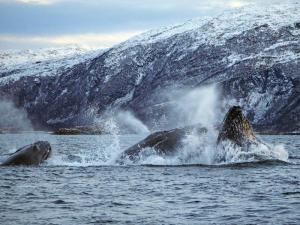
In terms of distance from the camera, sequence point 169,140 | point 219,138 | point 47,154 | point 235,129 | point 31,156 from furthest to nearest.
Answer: point 47,154 < point 31,156 < point 169,140 < point 219,138 < point 235,129

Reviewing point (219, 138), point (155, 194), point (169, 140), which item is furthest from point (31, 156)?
point (155, 194)

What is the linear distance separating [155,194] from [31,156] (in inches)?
656

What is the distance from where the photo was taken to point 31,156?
39531 mm

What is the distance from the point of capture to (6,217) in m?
19.9

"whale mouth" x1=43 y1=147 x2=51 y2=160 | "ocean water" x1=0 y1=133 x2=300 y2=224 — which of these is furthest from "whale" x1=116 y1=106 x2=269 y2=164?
"whale mouth" x1=43 y1=147 x2=51 y2=160

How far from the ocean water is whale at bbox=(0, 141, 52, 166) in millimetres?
2357

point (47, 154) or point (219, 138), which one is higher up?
point (219, 138)

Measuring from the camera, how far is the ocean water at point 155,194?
19.8 m

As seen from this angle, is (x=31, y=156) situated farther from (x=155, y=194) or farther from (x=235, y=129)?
(x=155, y=194)

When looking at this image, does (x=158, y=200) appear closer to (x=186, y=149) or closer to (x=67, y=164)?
(x=186, y=149)

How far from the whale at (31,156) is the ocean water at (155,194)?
2.36 metres

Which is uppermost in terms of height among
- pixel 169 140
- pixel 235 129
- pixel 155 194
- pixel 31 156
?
pixel 235 129

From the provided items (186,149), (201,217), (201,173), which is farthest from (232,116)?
(201,217)

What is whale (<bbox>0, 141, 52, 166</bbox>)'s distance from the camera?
38906 mm
